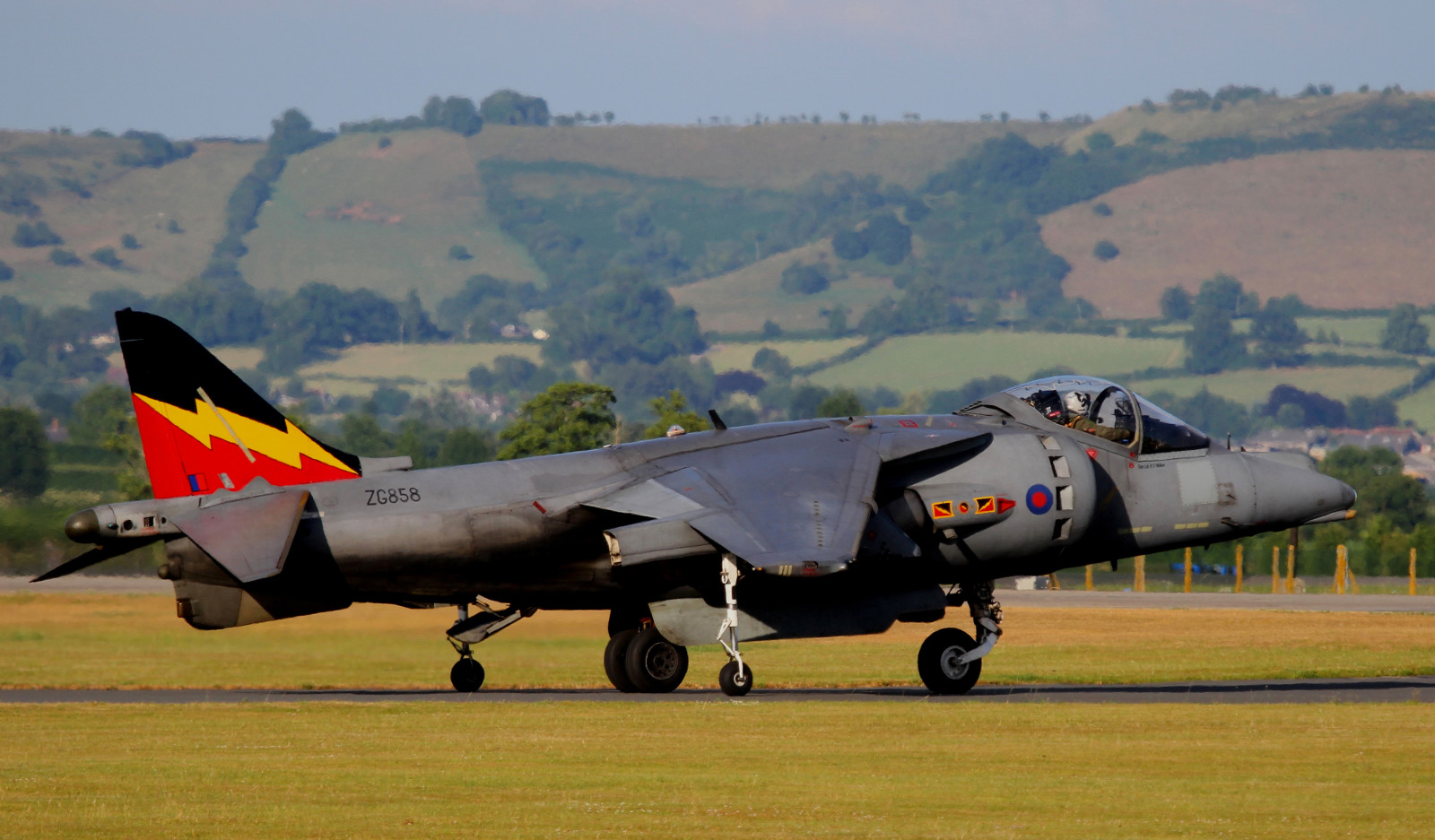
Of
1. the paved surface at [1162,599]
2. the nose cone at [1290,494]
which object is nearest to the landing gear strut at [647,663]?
the nose cone at [1290,494]

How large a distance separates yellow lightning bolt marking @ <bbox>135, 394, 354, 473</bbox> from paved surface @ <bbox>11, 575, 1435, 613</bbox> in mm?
23538

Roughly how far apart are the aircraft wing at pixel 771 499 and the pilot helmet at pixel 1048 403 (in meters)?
2.73

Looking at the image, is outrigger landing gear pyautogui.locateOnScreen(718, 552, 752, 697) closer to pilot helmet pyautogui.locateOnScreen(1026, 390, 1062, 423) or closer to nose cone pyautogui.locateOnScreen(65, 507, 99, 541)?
pilot helmet pyautogui.locateOnScreen(1026, 390, 1062, 423)

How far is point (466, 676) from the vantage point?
24250mm

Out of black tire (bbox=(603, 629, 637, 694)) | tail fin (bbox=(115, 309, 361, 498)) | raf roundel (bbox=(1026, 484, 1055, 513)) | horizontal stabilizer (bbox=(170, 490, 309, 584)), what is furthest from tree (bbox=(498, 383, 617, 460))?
horizontal stabilizer (bbox=(170, 490, 309, 584))

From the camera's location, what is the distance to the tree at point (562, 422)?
6688 cm

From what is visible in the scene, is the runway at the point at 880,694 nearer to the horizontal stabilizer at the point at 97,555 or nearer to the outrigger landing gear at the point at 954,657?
the outrigger landing gear at the point at 954,657

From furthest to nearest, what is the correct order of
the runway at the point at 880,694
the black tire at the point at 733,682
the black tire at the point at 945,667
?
1. the black tire at the point at 945,667
2. the runway at the point at 880,694
3. the black tire at the point at 733,682

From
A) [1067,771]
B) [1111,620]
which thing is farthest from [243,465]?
[1111,620]

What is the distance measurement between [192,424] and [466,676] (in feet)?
17.7

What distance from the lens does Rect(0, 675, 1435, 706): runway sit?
2172cm

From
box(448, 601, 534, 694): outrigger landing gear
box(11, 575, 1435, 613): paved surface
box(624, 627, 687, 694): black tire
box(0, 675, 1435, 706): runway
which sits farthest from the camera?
box(11, 575, 1435, 613): paved surface

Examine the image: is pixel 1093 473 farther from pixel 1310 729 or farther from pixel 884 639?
pixel 884 639

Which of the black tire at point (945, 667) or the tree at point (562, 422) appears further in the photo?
the tree at point (562, 422)
